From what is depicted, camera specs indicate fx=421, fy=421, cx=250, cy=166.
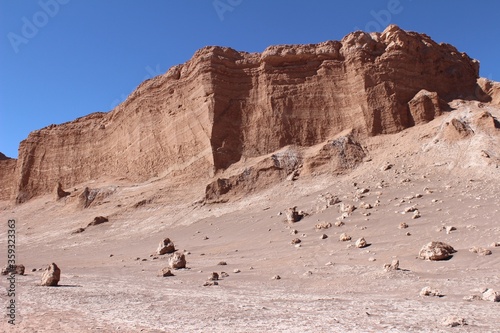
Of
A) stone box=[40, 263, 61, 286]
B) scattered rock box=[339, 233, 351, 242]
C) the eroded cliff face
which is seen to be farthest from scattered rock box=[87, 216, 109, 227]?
stone box=[40, 263, 61, 286]

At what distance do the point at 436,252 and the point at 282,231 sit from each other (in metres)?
8.24

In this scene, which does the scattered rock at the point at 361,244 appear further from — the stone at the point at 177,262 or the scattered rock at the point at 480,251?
the stone at the point at 177,262

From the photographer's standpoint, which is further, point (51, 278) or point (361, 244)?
point (361, 244)

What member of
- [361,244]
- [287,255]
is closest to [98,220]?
[287,255]

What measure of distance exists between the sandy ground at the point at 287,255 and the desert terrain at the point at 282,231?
0.19 feet

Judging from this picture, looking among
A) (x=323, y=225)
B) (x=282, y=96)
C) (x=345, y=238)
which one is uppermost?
(x=282, y=96)

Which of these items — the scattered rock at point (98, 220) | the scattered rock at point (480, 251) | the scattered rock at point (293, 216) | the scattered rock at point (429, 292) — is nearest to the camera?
the scattered rock at point (429, 292)

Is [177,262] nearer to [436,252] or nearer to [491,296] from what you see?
[436,252]

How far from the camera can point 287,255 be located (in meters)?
12.9

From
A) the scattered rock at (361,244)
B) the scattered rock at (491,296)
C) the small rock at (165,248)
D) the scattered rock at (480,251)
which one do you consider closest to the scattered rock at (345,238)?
the scattered rock at (361,244)

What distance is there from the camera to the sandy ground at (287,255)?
5.60m

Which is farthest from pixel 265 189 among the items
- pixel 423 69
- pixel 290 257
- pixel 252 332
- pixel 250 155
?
pixel 252 332

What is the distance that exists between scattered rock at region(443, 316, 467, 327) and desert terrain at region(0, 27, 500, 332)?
0.02 m

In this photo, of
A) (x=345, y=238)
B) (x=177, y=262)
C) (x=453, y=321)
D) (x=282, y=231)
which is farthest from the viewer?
(x=282, y=231)
